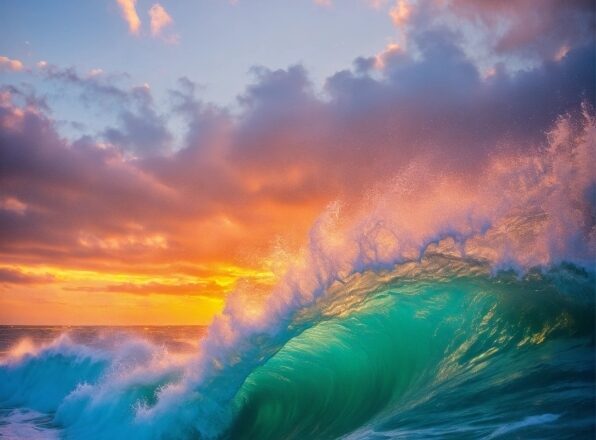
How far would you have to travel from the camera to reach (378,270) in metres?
8.25

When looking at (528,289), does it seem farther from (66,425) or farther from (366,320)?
(66,425)

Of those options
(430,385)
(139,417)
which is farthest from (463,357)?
(139,417)

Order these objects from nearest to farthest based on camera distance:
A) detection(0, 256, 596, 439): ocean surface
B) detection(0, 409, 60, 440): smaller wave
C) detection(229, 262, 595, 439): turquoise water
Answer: detection(229, 262, 595, 439): turquoise water, detection(0, 256, 596, 439): ocean surface, detection(0, 409, 60, 440): smaller wave

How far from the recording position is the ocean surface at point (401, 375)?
498 cm

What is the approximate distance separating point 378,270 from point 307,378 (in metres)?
3.86

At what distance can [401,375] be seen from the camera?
8.38m

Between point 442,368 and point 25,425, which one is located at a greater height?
point 25,425

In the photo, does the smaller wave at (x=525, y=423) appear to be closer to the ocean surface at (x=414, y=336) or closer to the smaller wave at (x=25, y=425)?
the ocean surface at (x=414, y=336)

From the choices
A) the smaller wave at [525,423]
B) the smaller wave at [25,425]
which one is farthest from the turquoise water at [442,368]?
the smaller wave at [25,425]

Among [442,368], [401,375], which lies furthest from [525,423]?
[401,375]

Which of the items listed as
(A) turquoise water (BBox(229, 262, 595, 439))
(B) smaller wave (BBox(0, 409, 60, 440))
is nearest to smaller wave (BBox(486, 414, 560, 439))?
(A) turquoise water (BBox(229, 262, 595, 439))

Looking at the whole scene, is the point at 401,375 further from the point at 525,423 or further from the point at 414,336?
the point at 525,423

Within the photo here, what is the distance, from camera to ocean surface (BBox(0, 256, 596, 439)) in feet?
16.4

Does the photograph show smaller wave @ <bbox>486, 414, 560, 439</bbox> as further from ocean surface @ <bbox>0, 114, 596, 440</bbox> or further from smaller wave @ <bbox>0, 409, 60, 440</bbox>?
smaller wave @ <bbox>0, 409, 60, 440</bbox>
